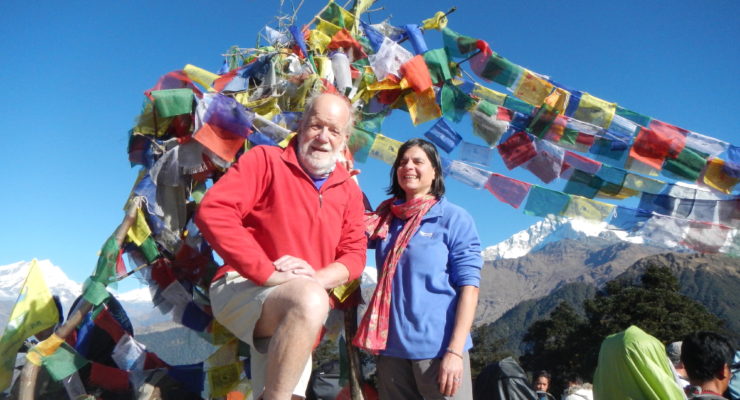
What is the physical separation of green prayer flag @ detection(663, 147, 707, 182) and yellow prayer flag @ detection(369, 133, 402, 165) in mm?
A: 2429

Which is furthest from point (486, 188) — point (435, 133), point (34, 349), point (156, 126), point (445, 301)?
point (34, 349)

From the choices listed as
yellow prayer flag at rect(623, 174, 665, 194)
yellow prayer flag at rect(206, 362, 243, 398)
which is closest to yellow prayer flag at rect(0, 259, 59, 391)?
yellow prayer flag at rect(206, 362, 243, 398)

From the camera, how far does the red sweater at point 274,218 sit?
218cm

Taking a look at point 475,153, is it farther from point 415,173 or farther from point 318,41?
point 415,173

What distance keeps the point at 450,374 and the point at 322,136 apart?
1325mm

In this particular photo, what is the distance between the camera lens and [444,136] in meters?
5.13

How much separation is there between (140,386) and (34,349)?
2.50 feet

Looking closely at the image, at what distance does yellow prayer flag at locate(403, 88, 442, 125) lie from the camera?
495 centimetres

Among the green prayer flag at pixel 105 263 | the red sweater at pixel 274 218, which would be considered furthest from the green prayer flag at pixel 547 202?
the green prayer flag at pixel 105 263

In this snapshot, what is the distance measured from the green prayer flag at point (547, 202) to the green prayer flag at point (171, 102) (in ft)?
10.1

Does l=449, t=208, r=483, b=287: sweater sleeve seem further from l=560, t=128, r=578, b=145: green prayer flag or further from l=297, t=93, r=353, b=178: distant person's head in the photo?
l=560, t=128, r=578, b=145: green prayer flag

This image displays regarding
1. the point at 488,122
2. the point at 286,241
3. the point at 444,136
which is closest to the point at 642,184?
the point at 488,122

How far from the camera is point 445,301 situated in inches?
114

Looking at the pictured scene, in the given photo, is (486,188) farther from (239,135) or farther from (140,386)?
(140,386)
